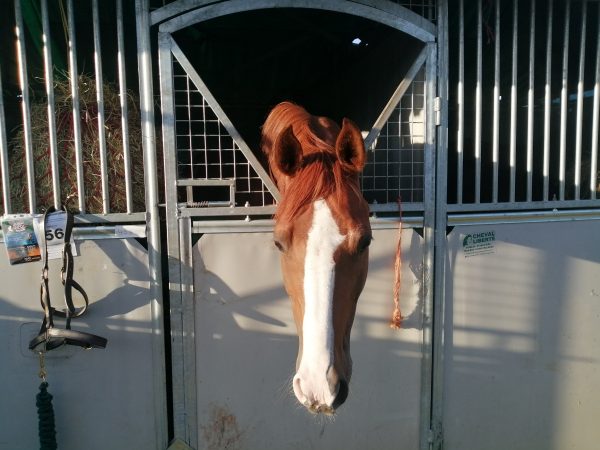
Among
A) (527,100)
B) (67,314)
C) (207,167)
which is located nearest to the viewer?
(67,314)

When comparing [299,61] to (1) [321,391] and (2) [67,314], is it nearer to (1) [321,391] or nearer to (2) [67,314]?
(2) [67,314]

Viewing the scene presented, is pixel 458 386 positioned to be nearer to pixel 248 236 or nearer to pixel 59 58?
pixel 248 236

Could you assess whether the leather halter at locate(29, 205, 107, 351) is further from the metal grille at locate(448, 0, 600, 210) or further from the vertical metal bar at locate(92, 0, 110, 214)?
the metal grille at locate(448, 0, 600, 210)

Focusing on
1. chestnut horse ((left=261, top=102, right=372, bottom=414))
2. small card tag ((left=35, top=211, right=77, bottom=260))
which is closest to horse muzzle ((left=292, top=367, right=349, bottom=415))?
chestnut horse ((left=261, top=102, right=372, bottom=414))

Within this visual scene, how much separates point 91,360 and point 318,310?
1582 millimetres

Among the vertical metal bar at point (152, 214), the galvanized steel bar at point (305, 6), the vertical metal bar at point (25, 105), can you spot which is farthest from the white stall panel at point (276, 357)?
the galvanized steel bar at point (305, 6)

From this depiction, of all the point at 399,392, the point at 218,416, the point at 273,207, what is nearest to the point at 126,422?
the point at 218,416

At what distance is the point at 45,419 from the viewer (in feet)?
7.13

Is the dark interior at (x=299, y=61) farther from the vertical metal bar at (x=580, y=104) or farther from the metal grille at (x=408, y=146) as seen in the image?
the vertical metal bar at (x=580, y=104)

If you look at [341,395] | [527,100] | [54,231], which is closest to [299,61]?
[527,100]

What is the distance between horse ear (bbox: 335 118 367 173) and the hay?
1326 millimetres

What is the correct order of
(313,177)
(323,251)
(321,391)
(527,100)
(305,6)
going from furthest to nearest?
(527,100) → (305,6) → (313,177) → (323,251) → (321,391)

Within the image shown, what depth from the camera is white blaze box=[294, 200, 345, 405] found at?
150 cm

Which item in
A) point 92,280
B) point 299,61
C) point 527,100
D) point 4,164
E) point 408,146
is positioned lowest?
point 92,280
